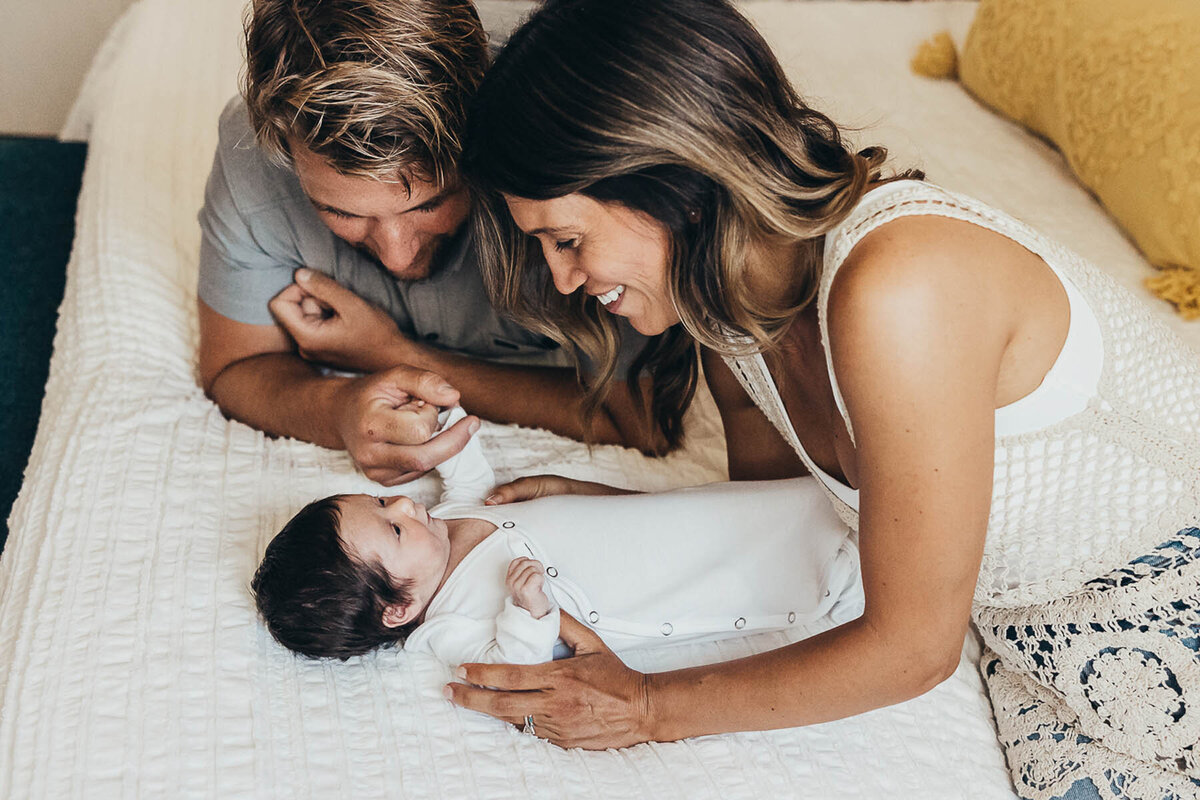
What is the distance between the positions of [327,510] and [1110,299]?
948mm

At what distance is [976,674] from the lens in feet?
4.16

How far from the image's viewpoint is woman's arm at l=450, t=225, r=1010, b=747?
2.89 ft

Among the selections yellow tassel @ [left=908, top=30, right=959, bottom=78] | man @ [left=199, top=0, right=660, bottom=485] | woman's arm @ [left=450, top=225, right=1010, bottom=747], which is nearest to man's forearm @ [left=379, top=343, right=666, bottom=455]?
man @ [left=199, top=0, right=660, bottom=485]

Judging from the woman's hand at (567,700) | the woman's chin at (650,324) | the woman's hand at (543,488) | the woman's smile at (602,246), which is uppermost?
the woman's smile at (602,246)

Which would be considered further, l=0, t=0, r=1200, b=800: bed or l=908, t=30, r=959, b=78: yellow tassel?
l=908, t=30, r=959, b=78: yellow tassel

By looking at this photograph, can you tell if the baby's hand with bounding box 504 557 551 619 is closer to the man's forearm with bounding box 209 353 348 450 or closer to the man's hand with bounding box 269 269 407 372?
the man's forearm with bounding box 209 353 348 450

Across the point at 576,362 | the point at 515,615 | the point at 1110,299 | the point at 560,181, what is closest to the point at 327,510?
the point at 515,615

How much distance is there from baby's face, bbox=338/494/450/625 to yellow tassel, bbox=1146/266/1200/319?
1.28m

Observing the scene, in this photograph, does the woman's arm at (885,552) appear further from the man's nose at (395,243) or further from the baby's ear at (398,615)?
the man's nose at (395,243)

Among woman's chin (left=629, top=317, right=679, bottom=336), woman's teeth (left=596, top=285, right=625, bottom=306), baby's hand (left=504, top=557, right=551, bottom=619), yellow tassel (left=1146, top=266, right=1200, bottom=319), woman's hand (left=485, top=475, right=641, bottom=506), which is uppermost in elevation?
woman's teeth (left=596, top=285, right=625, bottom=306)

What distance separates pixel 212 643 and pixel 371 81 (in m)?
0.69

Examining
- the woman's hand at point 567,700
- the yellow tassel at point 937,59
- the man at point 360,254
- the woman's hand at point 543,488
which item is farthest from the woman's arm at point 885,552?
the yellow tassel at point 937,59

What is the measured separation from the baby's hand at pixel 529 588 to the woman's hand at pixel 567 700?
0.22 feet

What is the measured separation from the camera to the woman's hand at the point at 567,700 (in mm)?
1107
